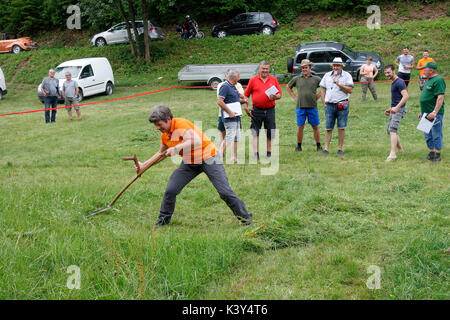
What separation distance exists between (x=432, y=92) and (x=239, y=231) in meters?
5.25

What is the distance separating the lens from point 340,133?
945 cm

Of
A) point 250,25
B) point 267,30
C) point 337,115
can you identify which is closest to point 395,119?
point 337,115

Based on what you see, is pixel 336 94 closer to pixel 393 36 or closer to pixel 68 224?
pixel 68 224

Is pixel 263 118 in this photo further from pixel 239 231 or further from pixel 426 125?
pixel 239 231

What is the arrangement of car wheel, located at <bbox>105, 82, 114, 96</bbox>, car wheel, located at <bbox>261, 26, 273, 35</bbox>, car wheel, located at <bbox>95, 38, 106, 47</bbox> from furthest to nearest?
car wheel, located at <bbox>95, 38, 106, 47</bbox>, car wheel, located at <bbox>261, 26, 273, 35</bbox>, car wheel, located at <bbox>105, 82, 114, 96</bbox>

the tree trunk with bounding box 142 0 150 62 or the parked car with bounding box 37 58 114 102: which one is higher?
the tree trunk with bounding box 142 0 150 62

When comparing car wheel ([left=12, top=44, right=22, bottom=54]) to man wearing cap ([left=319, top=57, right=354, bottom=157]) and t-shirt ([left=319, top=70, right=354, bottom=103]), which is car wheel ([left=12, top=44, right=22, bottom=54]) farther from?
t-shirt ([left=319, top=70, right=354, bottom=103])

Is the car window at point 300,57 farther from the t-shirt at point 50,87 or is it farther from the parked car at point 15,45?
the parked car at point 15,45

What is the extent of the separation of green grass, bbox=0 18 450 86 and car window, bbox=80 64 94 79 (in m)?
3.58

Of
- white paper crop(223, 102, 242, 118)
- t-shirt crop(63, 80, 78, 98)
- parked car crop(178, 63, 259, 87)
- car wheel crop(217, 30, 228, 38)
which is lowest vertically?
parked car crop(178, 63, 259, 87)

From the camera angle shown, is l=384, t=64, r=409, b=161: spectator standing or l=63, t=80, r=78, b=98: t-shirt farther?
l=63, t=80, r=78, b=98: t-shirt

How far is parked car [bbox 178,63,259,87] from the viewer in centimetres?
2269

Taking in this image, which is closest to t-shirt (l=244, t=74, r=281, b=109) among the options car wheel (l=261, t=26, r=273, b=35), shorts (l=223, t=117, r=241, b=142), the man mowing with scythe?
shorts (l=223, t=117, r=241, b=142)

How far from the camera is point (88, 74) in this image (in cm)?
2222
